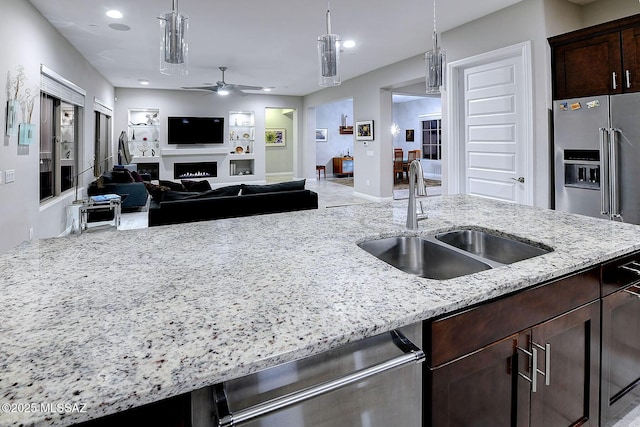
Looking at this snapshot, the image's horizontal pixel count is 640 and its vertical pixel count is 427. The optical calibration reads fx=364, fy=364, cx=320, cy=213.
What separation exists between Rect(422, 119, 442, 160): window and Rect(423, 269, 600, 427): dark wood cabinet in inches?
460

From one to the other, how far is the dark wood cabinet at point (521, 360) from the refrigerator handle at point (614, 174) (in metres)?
Result: 2.41

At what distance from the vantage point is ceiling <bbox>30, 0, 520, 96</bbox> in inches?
158

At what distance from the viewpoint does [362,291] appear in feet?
3.36

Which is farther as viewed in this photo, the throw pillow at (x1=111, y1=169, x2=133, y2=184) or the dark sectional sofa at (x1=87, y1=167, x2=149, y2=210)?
the throw pillow at (x1=111, y1=169, x2=133, y2=184)

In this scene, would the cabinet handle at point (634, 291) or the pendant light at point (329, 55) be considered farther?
the pendant light at point (329, 55)

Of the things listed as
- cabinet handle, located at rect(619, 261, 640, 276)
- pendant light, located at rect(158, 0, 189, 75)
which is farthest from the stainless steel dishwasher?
pendant light, located at rect(158, 0, 189, 75)

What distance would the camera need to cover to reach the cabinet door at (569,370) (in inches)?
47.3

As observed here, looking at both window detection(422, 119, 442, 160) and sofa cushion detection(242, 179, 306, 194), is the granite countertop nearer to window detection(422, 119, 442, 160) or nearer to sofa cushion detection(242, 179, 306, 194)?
sofa cushion detection(242, 179, 306, 194)

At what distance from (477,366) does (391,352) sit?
335 millimetres

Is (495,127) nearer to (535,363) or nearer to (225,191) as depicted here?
(225,191)

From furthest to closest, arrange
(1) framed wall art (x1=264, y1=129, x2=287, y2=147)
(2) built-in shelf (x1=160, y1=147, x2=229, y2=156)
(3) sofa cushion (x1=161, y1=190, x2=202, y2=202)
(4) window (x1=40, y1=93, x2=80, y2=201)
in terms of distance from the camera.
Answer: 1. (1) framed wall art (x1=264, y1=129, x2=287, y2=147)
2. (2) built-in shelf (x1=160, y1=147, x2=229, y2=156)
3. (4) window (x1=40, y1=93, x2=80, y2=201)
4. (3) sofa cushion (x1=161, y1=190, x2=202, y2=202)

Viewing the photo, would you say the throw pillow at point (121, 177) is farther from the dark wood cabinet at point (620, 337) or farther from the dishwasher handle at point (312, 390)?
the dark wood cabinet at point (620, 337)

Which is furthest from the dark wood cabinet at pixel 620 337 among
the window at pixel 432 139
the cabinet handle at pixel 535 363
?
the window at pixel 432 139

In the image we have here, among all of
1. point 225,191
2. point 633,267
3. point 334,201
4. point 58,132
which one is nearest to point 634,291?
point 633,267
